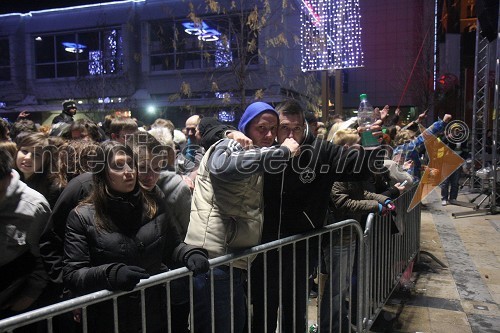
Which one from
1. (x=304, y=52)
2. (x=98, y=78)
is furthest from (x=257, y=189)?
(x=98, y=78)

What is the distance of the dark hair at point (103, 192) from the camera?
8.25 feet

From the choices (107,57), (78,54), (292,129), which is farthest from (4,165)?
(78,54)

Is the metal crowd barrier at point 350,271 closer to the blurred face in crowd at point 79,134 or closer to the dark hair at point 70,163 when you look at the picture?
the dark hair at point 70,163

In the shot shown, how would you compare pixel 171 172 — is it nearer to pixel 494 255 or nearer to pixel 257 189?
pixel 257 189

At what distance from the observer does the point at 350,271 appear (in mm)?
3676

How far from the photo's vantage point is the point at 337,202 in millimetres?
4062

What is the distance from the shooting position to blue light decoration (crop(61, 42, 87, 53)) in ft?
87.8

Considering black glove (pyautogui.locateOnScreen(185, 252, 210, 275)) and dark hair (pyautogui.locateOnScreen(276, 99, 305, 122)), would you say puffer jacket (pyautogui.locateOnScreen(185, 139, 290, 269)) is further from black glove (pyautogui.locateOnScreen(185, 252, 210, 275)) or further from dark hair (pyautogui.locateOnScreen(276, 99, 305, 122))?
dark hair (pyautogui.locateOnScreen(276, 99, 305, 122))

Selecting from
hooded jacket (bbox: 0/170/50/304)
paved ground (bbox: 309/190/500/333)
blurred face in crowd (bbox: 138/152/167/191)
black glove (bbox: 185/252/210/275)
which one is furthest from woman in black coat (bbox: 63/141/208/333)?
paved ground (bbox: 309/190/500/333)

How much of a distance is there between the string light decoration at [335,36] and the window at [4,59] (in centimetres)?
2560

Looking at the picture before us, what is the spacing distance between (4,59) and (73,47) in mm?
5488

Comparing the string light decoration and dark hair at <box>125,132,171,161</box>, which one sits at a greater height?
the string light decoration

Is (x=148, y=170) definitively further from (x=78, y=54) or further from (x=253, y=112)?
(x=78, y=54)

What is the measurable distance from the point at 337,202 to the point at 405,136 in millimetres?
5328
